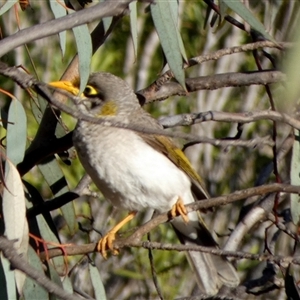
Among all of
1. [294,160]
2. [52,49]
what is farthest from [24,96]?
[294,160]

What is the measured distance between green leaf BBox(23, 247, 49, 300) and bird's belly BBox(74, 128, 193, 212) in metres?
0.89

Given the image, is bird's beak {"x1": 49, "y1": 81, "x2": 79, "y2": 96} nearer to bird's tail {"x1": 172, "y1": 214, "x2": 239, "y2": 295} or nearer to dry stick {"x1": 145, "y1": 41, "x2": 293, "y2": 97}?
dry stick {"x1": 145, "y1": 41, "x2": 293, "y2": 97}

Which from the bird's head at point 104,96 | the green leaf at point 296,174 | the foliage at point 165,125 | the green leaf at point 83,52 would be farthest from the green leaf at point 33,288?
the bird's head at point 104,96

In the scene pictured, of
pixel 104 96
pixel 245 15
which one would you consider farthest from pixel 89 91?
pixel 245 15

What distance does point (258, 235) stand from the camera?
5.98 metres

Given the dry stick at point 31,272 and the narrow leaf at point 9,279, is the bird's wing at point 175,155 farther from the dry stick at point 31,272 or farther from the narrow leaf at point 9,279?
the dry stick at point 31,272

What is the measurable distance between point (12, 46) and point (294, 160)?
171 cm

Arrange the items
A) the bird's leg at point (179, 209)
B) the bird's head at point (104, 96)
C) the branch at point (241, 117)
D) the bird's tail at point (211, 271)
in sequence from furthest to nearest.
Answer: the bird's head at point (104, 96), the bird's tail at point (211, 271), the bird's leg at point (179, 209), the branch at point (241, 117)

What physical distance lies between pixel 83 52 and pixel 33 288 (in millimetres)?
760

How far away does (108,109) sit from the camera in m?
4.19

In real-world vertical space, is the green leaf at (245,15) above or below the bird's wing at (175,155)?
above

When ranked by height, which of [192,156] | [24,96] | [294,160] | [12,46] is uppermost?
[12,46]

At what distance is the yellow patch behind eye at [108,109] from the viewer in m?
4.18

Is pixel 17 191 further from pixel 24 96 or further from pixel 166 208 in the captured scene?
pixel 24 96
